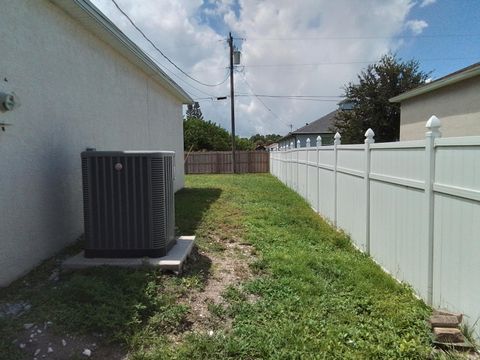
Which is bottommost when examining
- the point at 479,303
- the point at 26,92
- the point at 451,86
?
the point at 479,303

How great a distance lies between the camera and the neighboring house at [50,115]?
374 centimetres

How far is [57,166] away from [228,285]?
2443mm

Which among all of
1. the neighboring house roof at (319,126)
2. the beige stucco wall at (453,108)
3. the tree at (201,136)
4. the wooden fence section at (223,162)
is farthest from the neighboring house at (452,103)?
the tree at (201,136)

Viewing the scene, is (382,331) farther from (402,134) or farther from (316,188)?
(402,134)

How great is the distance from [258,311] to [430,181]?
6.17 ft

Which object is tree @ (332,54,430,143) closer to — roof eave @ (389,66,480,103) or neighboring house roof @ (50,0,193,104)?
roof eave @ (389,66,480,103)

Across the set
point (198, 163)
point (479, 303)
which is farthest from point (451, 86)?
point (198, 163)

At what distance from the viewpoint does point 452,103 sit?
1092 cm

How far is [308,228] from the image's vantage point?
6.86m

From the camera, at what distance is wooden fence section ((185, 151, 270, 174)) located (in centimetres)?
2788

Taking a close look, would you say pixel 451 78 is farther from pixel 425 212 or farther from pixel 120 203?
pixel 120 203

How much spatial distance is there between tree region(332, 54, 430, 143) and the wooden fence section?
9.51m

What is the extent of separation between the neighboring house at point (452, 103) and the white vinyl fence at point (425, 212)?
5682 mm

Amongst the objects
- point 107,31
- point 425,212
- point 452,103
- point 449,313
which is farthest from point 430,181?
point 452,103
